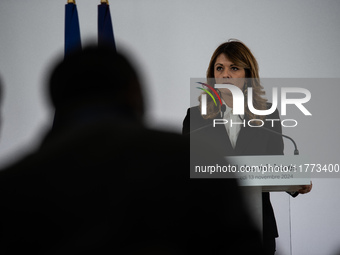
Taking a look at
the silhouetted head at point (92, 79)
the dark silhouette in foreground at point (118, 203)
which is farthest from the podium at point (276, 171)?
the dark silhouette in foreground at point (118, 203)

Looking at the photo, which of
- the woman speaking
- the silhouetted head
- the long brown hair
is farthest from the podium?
the silhouetted head

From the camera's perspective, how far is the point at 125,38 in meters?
4.46

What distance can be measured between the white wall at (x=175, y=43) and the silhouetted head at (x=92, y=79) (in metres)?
3.44

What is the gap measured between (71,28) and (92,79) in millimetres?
3717

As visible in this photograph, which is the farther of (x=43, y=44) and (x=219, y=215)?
(x=43, y=44)

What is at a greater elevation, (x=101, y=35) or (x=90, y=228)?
(x=101, y=35)

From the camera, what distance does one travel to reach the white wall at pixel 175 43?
4434 millimetres

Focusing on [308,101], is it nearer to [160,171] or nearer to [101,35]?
[101,35]

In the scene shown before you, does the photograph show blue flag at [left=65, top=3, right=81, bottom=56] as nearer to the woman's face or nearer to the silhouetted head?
the woman's face

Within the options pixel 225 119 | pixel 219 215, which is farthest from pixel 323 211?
pixel 219 215

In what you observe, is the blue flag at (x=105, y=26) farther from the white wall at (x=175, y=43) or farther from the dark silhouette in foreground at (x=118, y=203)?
the dark silhouette in foreground at (x=118, y=203)

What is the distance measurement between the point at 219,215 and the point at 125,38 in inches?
171

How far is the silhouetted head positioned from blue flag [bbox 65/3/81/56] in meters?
3.27

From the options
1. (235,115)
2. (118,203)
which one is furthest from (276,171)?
(118,203)
